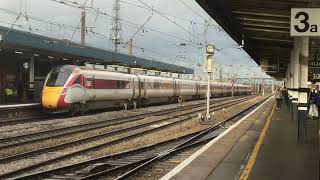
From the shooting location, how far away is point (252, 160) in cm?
1172

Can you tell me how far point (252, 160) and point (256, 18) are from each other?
8.06 meters

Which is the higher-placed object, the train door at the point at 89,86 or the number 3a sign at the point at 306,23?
the number 3a sign at the point at 306,23

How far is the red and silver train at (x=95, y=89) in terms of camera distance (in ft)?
91.0

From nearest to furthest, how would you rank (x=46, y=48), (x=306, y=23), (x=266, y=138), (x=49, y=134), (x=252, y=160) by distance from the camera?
1. (x=252, y=160)
2. (x=306, y=23)
3. (x=266, y=138)
4. (x=49, y=134)
5. (x=46, y=48)

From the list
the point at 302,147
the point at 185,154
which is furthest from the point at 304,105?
the point at 185,154

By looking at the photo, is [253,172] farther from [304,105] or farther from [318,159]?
[304,105]

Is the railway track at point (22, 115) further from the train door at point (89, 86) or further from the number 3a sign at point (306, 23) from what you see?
the number 3a sign at point (306, 23)

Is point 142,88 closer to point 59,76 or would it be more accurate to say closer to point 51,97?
point 59,76

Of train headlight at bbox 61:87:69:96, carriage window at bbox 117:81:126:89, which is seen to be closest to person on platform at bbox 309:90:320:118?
train headlight at bbox 61:87:69:96

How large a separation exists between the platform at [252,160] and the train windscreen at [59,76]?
1314cm

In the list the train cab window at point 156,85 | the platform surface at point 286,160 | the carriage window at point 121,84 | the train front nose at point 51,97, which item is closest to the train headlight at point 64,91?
the train front nose at point 51,97

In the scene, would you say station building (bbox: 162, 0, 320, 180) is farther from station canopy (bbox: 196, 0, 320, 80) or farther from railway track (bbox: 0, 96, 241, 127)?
railway track (bbox: 0, 96, 241, 127)

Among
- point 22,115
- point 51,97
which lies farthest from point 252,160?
point 22,115

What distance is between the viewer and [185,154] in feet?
50.0
